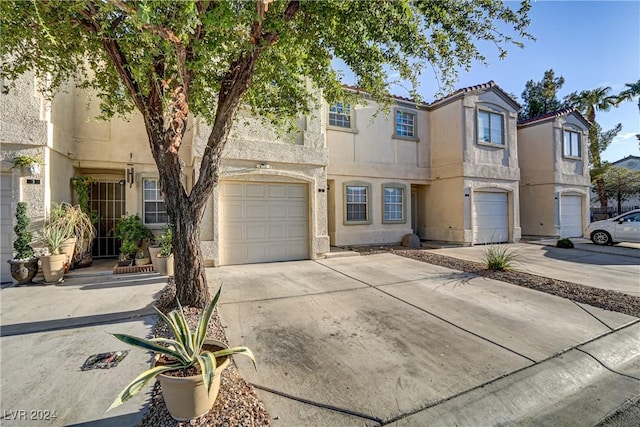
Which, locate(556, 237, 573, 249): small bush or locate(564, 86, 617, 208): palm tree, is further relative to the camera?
locate(564, 86, 617, 208): palm tree

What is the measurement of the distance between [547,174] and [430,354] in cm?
1584

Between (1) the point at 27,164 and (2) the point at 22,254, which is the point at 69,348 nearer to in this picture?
(2) the point at 22,254

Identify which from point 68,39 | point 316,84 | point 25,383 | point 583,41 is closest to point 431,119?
point 583,41

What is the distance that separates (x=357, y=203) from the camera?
1187 centimetres

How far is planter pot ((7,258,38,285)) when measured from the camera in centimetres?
612

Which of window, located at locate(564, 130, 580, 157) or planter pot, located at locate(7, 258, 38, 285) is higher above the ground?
window, located at locate(564, 130, 580, 157)

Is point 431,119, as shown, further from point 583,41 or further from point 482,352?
point 482,352

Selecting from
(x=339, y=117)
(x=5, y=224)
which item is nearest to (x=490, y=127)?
(x=339, y=117)

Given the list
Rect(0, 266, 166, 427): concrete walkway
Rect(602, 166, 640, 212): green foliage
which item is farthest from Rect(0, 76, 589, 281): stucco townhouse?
Rect(602, 166, 640, 212): green foliage

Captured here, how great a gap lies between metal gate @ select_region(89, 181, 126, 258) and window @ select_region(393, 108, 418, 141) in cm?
1090

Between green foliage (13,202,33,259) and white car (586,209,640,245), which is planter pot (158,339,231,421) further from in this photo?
white car (586,209,640,245)

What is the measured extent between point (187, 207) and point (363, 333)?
11.0ft

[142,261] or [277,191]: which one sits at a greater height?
[277,191]

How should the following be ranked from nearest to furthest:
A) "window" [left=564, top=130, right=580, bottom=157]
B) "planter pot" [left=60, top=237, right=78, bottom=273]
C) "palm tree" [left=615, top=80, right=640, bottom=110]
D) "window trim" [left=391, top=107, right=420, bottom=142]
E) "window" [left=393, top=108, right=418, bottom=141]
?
"planter pot" [left=60, top=237, right=78, bottom=273] < "window trim" [left=391, top=107, right=420, bottom=142] < "window" [left=393, top=108, right=418, bottom=141] < "window" [left=564, top=130, right=580, bottom=157] < "palm tree" [left=615, top=80, right=640, bottom=110]
